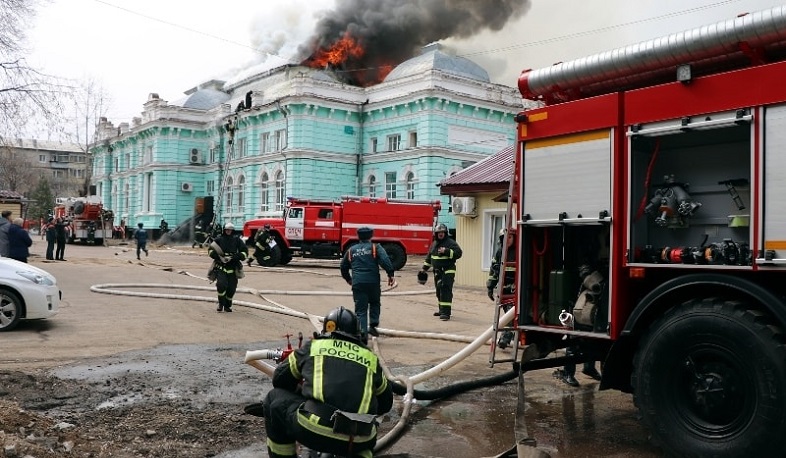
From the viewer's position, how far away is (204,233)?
1585 inches

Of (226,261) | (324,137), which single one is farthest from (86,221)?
(226,261)

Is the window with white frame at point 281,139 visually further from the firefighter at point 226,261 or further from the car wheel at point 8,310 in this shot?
the car wheel at point 8,310

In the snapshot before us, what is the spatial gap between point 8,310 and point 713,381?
Result: 28.6ft

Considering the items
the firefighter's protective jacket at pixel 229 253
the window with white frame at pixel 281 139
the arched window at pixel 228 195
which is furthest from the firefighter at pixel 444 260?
the arched window at pixel 228 195

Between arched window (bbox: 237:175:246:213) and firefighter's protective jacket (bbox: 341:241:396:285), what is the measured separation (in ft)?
103

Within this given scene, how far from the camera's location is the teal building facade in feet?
106

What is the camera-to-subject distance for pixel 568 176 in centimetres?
525

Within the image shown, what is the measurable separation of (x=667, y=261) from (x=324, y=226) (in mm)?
21242

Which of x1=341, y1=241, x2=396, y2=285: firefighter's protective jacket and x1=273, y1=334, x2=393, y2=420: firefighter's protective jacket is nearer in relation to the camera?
x1=273, y1=334, x2=393, y2=420: firefighter's protective jacket

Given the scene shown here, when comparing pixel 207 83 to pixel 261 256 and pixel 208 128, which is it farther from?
pixel 261 256

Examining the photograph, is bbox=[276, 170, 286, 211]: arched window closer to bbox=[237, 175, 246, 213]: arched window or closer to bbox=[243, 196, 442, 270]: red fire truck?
bbox=[237, 175, 246, 213]: arched window

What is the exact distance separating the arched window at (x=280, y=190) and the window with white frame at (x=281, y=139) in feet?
4.47

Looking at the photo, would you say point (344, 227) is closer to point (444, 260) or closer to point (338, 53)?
point (444, 260)

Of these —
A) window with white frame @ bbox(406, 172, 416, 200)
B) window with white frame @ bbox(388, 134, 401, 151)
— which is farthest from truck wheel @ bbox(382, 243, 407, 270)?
window with white frame @ bbox(388, 134, 401, 151)
